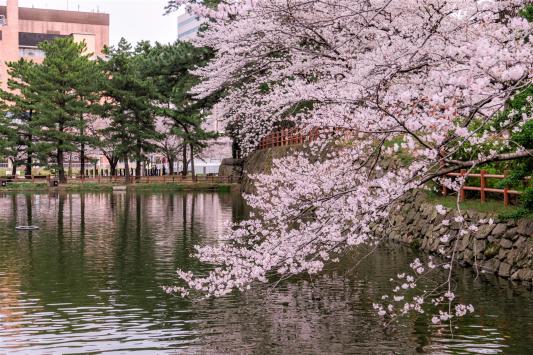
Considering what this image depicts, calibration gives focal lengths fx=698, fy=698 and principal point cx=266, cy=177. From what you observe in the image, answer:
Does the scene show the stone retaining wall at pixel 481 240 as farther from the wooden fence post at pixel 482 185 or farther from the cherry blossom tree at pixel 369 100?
the wooden fence post at pixel 482 185

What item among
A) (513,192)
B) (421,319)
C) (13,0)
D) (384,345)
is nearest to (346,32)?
(513,192)

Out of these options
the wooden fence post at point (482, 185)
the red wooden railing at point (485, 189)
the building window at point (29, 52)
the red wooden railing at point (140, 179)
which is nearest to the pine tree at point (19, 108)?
the red wooden railing at point (140, 179)

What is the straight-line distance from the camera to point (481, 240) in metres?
17.5

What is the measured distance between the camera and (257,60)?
80.3 feet

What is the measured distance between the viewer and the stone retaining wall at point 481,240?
1537 centimetres

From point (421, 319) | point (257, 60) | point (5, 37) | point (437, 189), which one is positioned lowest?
point (421, 319)

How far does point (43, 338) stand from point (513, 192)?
11.5 metres

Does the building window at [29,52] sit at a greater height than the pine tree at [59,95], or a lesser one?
greater

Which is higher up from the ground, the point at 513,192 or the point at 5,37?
the point at 5,37

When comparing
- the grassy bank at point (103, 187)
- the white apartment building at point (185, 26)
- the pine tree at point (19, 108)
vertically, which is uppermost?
the white apartment building at point (185, 26)

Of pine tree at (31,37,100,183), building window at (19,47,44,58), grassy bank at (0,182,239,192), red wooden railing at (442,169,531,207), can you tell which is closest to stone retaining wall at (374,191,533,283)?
A: red wooden railing at (442,169,531,207)

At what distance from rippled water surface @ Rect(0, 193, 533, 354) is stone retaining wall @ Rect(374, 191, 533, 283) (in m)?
0.57

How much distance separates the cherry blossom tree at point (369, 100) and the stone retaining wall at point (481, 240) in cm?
75

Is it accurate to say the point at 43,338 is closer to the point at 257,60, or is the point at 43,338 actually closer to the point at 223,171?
the point at 257,60
